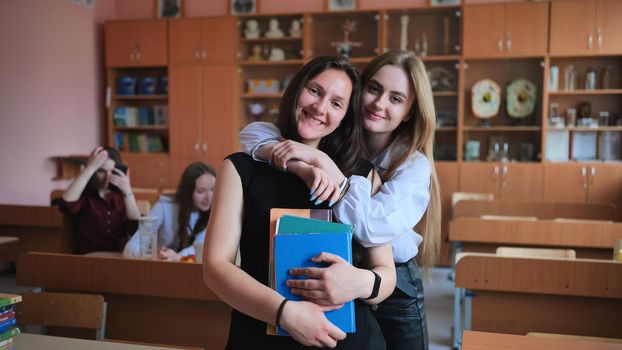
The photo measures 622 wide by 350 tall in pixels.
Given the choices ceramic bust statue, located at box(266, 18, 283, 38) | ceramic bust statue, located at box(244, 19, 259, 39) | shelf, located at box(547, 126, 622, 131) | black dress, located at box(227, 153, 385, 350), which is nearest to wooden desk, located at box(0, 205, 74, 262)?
ceramic bust statue, located at box(244, 19, 259, 39)

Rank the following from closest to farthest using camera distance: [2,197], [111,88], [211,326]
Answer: [211,326]
[2,197]
[111,88]

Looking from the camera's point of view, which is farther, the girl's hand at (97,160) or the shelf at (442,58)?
the shelf at (442,58)

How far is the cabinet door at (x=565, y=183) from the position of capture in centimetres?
527

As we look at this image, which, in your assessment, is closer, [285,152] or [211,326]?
[285,152]

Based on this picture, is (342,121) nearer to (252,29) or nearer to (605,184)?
(605,184)

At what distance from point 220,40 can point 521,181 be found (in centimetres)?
359

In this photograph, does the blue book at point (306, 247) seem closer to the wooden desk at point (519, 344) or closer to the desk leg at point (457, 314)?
the wooden desk at point (519, 344)

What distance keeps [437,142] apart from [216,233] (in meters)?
5.02

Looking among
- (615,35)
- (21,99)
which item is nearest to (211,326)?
(21,99)

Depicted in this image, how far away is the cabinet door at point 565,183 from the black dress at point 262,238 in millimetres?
4729

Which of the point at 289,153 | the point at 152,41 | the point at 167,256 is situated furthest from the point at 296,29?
the point at 289,153

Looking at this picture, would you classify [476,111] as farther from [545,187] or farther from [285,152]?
[285,152]

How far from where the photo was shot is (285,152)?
1126 millimetres

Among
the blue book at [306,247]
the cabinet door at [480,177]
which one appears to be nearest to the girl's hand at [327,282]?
the blue book at [306,247]
